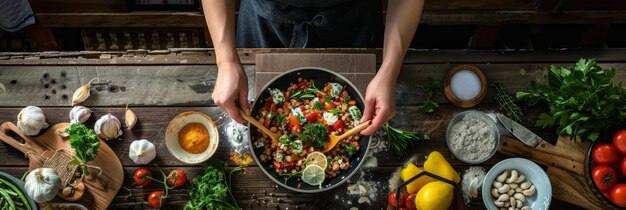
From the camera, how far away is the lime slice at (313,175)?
2162 millimetres

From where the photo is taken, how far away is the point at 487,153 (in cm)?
237

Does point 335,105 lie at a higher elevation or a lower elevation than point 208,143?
higher

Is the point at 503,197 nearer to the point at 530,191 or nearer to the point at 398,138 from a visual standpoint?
the point at 530,191

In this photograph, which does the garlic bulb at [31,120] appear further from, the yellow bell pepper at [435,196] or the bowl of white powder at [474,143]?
the bowl of white powder at [474,143]

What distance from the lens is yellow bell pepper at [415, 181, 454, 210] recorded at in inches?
81.4

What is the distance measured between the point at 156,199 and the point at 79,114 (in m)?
0.57

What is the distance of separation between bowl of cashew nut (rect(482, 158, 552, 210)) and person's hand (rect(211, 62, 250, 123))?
3.99 feet

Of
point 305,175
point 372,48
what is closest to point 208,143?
point 305,175

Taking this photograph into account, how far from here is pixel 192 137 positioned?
233 centimetres

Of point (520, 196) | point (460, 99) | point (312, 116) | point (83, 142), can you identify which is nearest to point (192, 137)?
point (83, 142)

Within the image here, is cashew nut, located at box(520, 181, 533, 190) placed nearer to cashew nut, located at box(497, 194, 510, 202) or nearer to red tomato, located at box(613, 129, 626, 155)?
cashew nut, located at box(497, 194, 510, 202)

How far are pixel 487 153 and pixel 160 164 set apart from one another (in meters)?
1.63

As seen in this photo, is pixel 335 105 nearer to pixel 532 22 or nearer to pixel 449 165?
pixel 449 165

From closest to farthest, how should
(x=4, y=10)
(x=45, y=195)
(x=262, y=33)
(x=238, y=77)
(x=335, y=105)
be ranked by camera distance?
(x=238, y=77), (x=45, y=195), (x=335, y=105), (x=262, y=33), (x=4, y=10)
